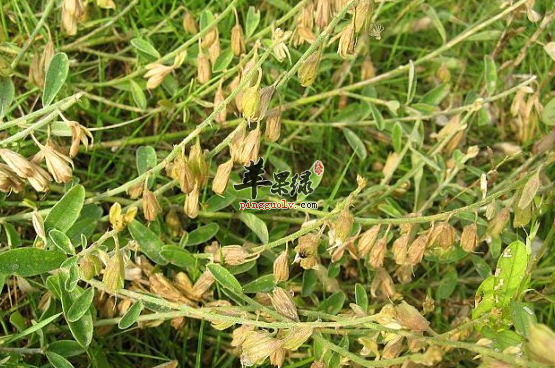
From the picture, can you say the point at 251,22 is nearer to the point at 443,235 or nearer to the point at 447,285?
the point at 443,235

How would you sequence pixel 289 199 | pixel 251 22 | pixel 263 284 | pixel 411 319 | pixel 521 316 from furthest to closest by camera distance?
pixel 289 199, pixel 251 22, pixel 263 284, pixel 521 316, pixel 411 319

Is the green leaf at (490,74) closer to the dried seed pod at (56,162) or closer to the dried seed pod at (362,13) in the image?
the dried seed pod at (362,13)

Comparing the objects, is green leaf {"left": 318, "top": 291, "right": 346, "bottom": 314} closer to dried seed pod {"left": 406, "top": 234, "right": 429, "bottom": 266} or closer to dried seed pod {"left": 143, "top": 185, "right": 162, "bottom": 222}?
dried seed pod {"left": 406, "top": 234, "right": 429, "bottom": 266}

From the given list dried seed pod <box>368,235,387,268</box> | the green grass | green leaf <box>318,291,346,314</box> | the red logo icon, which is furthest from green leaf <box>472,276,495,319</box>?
the red logo icon

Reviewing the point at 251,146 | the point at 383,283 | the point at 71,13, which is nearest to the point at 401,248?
the point at 383,283

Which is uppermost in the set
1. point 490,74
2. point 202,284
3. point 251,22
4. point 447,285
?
point 251,22

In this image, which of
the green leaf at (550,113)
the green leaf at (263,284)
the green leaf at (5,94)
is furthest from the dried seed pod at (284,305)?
the green leaf at (550,113)
